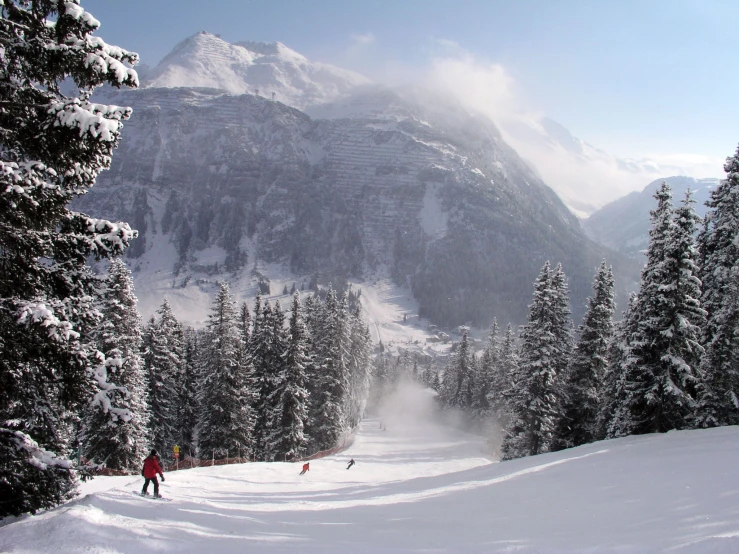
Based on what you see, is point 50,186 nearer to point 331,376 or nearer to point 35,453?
point 35,453

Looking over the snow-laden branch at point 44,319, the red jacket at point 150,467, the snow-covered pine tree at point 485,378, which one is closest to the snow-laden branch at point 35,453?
the snow-laden branch at point 44,319

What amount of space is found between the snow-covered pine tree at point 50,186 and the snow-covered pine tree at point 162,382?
27856 mm

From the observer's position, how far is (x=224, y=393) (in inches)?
1305

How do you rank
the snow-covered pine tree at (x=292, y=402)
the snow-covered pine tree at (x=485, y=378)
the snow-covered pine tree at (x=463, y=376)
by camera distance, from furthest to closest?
the snow-covered pine tree at (x=463, y=376), the snow-covered pine tree at (x=485, y=378), the snow-covered pine tree at (x=292, y=402)

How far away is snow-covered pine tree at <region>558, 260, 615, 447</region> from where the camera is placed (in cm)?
3231

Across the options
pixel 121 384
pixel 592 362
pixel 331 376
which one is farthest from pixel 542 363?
pixel 121 384

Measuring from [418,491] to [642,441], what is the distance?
1135 cm

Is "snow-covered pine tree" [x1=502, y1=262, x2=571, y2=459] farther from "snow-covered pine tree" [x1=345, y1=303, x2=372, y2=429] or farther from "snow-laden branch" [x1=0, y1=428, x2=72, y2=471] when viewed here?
"snow-laden branch" [x1=0, y1=428, x2=72, y2=471]

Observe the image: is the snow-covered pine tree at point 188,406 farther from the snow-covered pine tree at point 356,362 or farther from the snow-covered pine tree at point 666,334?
the snow-covered pine tree at point 666,334

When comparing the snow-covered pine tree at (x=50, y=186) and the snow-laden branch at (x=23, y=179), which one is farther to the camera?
the snow-covered pine tree at (x=50, y=186)

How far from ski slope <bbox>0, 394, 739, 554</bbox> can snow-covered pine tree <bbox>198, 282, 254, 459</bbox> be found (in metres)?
9.33

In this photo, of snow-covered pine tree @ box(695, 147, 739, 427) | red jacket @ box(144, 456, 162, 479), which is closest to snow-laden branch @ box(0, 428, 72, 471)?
red jacket @ box(144, 456, 162, 479)

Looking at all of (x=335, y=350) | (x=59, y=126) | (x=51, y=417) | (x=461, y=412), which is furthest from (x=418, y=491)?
(x=461, y=412)

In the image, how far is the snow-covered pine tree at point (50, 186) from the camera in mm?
7039
